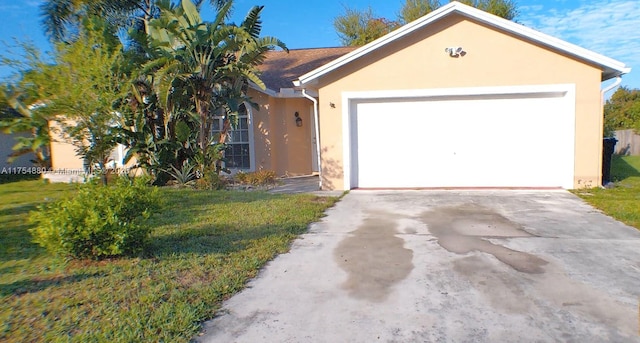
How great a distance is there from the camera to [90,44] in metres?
8.62

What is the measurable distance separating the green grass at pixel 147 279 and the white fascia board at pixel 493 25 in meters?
4.30

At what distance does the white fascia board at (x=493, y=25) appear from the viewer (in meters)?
9.55

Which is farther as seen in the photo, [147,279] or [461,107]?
[461,107]

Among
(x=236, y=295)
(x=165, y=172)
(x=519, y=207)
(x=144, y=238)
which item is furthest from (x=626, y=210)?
(x=165, y=172)

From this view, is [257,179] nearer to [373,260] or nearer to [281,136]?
[281,136]

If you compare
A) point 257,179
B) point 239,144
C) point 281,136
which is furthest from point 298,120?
point 257,179

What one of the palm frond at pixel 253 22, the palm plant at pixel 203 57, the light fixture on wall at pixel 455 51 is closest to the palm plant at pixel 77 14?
the palm plant at pixel 203 57

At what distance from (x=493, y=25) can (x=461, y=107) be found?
1.99 meters

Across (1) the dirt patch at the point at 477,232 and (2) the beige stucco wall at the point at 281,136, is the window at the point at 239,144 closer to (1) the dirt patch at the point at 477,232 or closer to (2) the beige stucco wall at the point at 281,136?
(2) the beige stucco wall at the point at 281,136

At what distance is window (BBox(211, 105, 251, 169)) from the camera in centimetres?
1393

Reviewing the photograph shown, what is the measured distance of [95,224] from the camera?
4848 millimetres

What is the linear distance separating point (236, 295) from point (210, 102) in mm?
8314

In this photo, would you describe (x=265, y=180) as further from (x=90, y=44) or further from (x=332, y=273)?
(x=332, y=273)

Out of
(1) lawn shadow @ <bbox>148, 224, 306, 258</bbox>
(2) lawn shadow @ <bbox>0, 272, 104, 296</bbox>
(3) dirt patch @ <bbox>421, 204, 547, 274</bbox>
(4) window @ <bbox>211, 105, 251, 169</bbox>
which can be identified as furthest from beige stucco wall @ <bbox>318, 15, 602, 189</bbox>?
(2) lawn shadow @ <bbox>0, 272, 104, 296</bbox>
